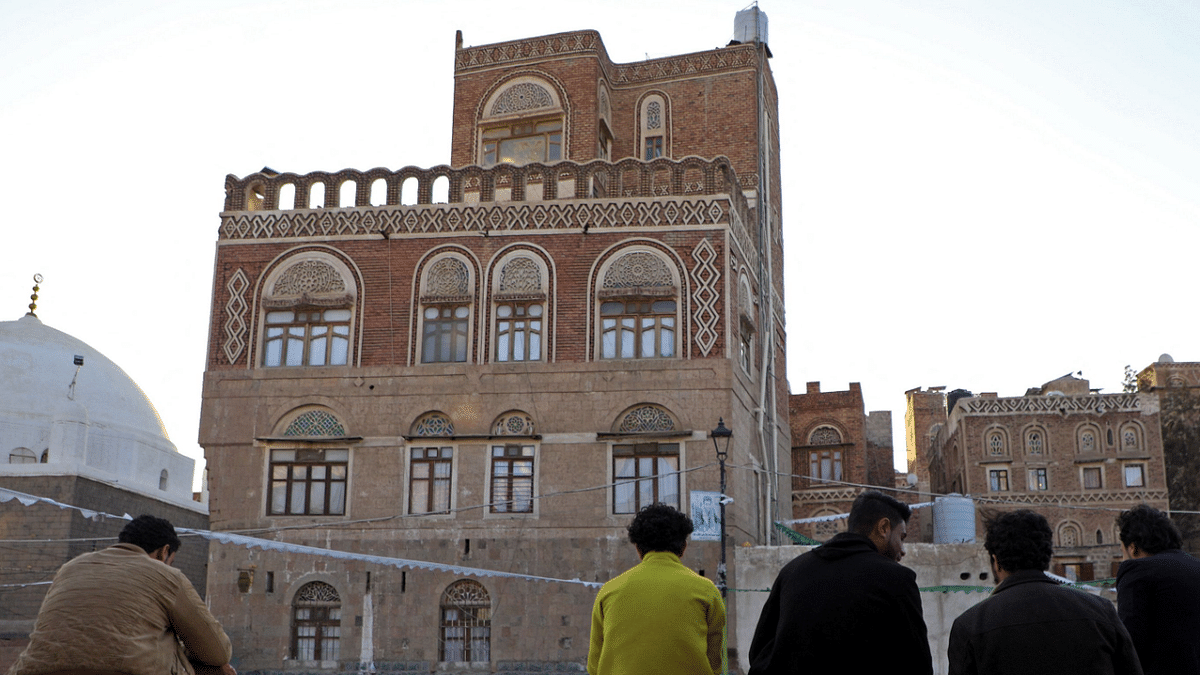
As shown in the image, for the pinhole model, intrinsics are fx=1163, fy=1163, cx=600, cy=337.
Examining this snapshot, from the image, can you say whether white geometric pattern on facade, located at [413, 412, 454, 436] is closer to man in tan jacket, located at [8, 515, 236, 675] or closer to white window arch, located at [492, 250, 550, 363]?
white window arch, located at [492, 250, 550, 363]

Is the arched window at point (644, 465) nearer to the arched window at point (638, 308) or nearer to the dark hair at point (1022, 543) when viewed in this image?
the arched window at point (638, 308)

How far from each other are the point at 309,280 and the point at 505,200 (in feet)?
14.3

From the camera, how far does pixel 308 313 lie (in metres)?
24.0

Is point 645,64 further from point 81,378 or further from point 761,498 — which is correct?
point 81,378

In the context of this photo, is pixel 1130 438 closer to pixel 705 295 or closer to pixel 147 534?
pixel 705 295

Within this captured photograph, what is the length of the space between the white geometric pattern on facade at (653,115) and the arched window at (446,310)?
7211 millimetres

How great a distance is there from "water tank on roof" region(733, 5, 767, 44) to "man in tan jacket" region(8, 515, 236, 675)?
26351mm

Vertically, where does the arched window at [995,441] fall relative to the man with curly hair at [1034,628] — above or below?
above

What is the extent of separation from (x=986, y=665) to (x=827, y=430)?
115ft

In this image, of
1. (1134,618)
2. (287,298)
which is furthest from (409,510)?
(1134,618)

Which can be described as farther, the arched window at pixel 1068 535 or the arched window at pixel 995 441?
the arched window at pixel 995 441

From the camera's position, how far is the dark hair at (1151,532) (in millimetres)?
5570

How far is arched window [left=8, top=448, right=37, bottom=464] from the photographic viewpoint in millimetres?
27672

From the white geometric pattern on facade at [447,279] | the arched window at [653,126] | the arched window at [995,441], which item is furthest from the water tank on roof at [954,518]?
the arched window at [995,441]
